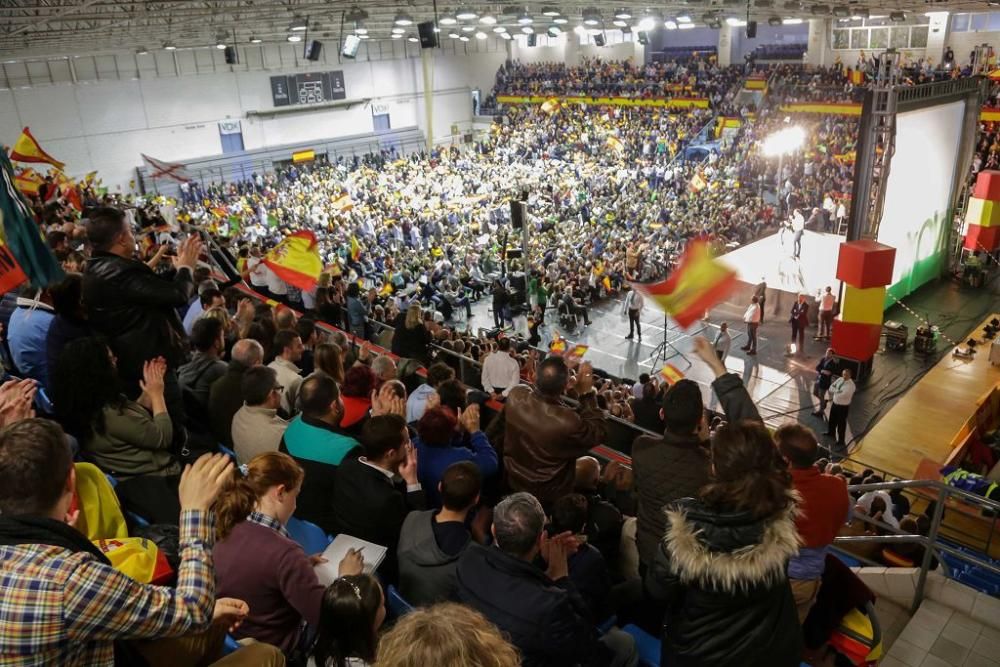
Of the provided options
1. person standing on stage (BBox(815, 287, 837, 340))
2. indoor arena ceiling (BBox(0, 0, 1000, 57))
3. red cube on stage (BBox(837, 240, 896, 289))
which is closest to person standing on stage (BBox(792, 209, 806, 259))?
person standing on stage (BBox(815, 287, 837, 340))

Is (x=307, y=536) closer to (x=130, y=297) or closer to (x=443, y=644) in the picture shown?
(x=130, y=297)

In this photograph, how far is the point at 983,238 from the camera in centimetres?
1636

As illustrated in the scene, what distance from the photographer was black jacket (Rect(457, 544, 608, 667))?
7.46 ft

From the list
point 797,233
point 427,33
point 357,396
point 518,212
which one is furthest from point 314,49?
point 357,396

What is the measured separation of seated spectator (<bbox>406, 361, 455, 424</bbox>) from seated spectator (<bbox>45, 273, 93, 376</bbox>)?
6.59 feet

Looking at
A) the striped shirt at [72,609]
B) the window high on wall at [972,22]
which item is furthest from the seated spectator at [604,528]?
the window high on wall at [972,22]

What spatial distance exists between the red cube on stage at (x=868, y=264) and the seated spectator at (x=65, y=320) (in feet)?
37.2

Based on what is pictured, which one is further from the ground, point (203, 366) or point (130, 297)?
point (130, 297)

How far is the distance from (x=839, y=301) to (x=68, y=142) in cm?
2775

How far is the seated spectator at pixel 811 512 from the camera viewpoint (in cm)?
286

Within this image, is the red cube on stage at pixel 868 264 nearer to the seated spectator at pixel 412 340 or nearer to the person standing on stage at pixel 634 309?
the person standing on stage at pixel 634 309

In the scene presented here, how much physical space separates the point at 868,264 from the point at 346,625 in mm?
11747

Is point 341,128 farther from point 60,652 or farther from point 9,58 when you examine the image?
point 60,652

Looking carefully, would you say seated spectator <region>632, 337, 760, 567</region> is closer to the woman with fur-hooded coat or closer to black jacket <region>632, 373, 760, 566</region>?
black jacket <region>632, 373, 760, 566</region>
